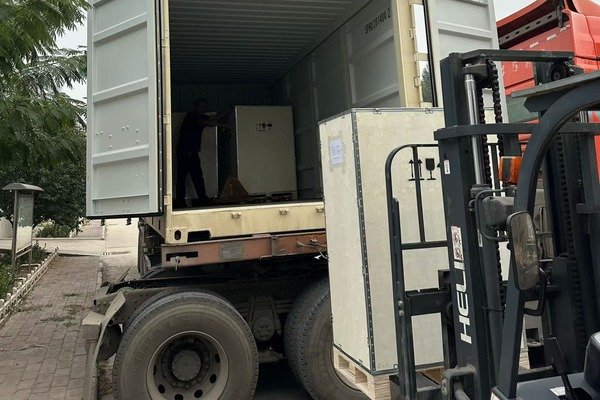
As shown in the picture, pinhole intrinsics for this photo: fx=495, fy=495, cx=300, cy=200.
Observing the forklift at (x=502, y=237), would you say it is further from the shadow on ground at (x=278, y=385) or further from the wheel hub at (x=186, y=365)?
the shadow on ground at (x=278, y=385)

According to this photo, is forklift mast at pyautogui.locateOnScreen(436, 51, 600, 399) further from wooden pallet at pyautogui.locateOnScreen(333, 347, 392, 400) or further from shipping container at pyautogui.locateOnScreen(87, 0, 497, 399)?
shipping container at pyautogui.locateOnScreen(87, 0, 497, 399)

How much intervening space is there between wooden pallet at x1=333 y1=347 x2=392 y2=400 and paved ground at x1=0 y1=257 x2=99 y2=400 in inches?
106

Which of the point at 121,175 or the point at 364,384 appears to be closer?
the point at 364,384

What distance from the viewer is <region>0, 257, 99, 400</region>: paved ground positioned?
4781mm

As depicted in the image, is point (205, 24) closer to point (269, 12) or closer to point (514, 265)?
point (269, 12)

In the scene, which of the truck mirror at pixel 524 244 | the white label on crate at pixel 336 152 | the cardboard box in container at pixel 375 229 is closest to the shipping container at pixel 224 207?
the cardboard box in container at pixel 375 229

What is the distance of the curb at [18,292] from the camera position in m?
7.60

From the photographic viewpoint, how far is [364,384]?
303 centimetres

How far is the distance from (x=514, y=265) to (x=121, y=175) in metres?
3.33

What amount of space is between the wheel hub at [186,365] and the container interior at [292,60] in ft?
9.85

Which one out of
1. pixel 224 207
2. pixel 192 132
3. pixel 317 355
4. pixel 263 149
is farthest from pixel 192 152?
pixel 317 355

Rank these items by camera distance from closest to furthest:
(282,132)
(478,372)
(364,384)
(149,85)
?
(478,372)
(364,384)
(149,85)
(282,132)

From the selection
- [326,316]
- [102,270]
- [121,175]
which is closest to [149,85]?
[121,175]

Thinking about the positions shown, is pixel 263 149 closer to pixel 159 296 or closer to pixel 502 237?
pixel 159 296
